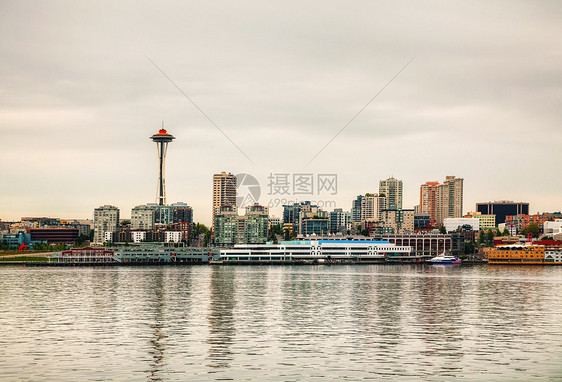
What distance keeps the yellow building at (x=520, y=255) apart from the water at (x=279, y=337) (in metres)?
106

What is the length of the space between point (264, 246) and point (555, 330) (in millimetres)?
135584

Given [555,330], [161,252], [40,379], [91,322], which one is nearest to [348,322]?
[555,330]

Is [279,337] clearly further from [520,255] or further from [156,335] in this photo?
A: [520,255]

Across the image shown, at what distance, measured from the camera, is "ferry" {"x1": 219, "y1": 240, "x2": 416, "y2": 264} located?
172 m

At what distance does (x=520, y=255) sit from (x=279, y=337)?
140 meters

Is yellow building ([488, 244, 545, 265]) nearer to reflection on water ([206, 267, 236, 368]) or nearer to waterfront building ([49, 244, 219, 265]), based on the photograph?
waterfront building ([49, 244, 219, 265])

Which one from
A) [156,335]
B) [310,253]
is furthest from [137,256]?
[156,335]

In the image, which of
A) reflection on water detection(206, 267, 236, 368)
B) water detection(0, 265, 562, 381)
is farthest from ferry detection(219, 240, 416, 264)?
water detection(0, 265, 562, 381)

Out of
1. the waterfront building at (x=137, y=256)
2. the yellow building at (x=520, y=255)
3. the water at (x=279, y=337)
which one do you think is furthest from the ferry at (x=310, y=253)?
the water at (x=279, y=337)

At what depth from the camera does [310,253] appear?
573 ft

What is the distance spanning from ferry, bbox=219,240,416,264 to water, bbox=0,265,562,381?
108 metres

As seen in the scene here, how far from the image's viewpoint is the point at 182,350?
33.6m

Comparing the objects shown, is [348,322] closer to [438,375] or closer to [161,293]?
Result: [438,375]

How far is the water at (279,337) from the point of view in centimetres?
2917
